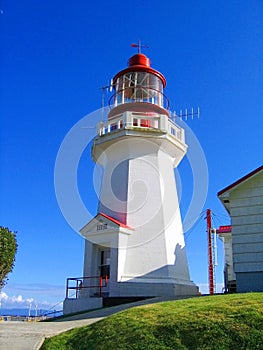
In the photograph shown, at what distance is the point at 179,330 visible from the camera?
7.46 m

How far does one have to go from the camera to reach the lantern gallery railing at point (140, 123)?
18.6 m

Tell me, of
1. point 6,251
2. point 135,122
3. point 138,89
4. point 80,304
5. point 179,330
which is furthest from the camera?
point 138,89

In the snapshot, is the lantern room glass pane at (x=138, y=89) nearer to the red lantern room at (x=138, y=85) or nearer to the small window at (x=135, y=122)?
the red lantern room at (x=138, y=85)

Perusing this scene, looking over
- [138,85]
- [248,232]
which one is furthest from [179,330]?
[138,85]

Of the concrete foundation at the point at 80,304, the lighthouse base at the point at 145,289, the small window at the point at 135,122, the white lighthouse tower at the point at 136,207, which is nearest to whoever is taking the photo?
the concrete foundation at the point at 80,304

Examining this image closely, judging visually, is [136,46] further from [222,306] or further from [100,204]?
[222,306]

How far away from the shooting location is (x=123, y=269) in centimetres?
1614

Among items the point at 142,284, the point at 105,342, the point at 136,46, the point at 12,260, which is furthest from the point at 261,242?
the point at 136,46

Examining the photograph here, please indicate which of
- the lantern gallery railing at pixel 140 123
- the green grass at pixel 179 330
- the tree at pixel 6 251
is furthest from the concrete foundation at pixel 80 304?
the lantern gallery railing at pixel 140 123

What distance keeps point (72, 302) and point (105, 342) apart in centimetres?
874

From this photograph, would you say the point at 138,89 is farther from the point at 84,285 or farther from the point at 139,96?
the point at 84,285

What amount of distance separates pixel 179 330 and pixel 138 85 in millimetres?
15353

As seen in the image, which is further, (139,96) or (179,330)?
(139,96)

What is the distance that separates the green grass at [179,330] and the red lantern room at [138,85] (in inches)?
520
